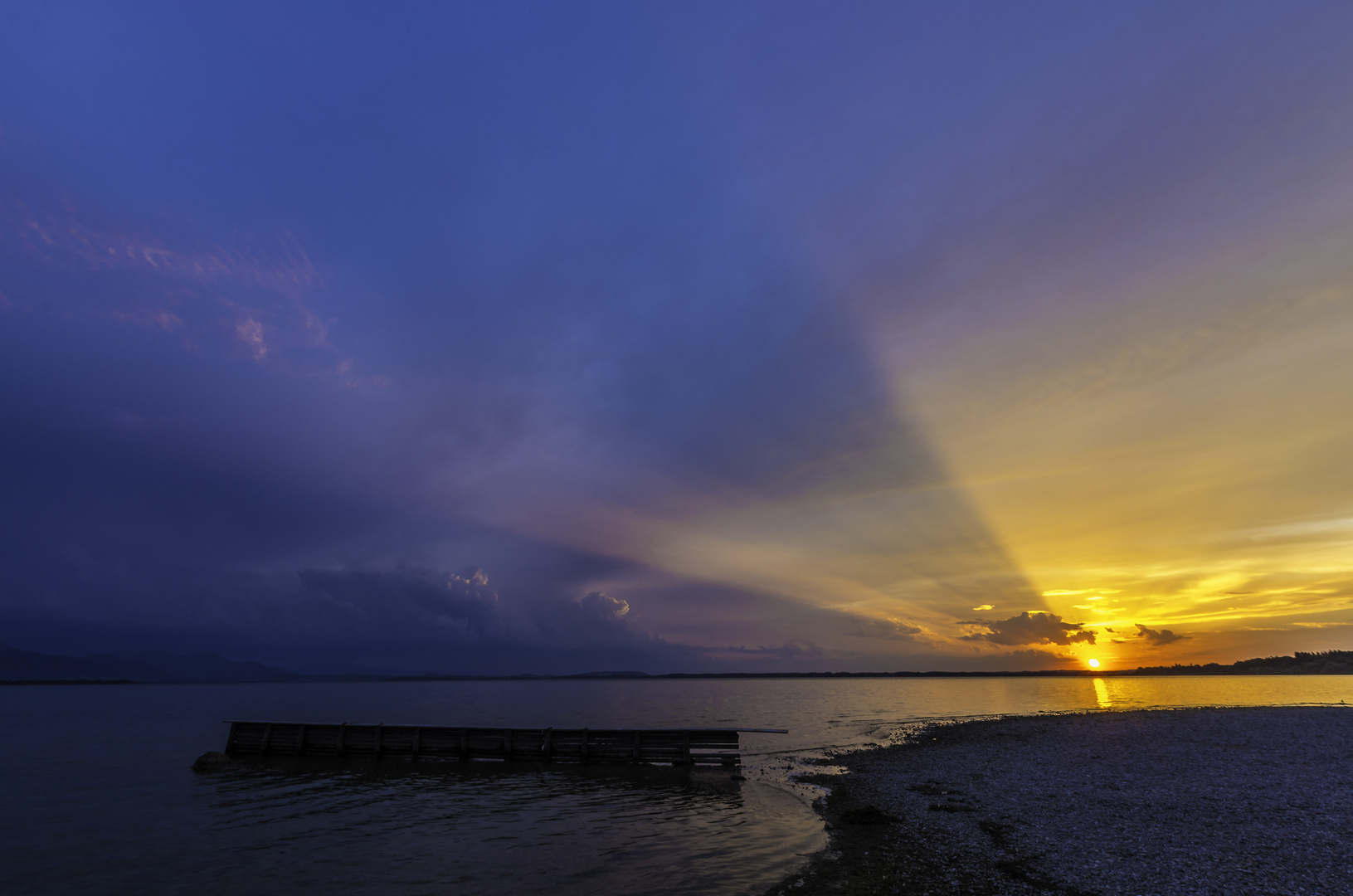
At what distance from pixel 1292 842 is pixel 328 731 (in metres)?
49.9

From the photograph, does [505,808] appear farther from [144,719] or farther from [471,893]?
[144,719]

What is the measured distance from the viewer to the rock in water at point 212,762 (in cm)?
3803

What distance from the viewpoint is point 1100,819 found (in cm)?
1994

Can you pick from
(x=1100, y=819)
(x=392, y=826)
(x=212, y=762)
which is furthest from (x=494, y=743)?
(x=1100, y=819)

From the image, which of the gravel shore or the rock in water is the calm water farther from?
the gravel shore

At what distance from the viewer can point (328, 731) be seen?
139 feet

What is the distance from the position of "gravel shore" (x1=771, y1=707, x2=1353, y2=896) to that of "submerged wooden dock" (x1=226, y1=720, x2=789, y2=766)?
8.42 metres

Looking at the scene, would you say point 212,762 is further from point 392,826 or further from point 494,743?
point 392,826

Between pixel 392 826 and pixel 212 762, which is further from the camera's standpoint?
pixel 212 762

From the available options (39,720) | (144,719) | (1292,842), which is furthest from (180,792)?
(39,720)

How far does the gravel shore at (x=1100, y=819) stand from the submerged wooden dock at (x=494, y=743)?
8415 mm

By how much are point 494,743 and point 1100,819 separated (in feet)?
112

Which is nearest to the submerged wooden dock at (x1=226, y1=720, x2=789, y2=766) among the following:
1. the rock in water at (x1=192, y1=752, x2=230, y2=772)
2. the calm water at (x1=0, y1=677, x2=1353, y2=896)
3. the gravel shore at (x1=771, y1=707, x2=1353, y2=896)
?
the calm water at (x1=0, y1=677, x2=1353, y2=896)

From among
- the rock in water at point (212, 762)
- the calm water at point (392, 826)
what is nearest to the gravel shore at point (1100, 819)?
the calm water at point (392, 826)
